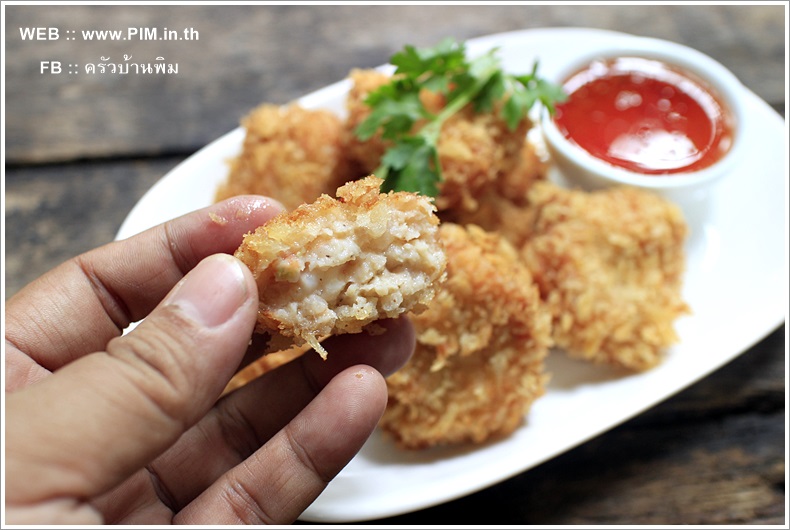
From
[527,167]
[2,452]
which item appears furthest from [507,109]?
[2,452]

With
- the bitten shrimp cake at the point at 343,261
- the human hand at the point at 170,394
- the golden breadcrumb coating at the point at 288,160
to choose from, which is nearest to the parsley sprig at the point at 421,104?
the golden breadcrumb coating at the point at 288,160

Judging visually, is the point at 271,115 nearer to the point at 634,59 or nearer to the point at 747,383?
the point at 634,59

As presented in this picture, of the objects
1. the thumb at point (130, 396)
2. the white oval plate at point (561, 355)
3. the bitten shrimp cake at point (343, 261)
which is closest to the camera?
the thumb at point (130, 396)

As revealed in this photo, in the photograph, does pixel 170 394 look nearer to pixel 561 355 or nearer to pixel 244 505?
pixel 244 505

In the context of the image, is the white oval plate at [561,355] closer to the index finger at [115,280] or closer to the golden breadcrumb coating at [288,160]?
the golden breadcrumb coating at [288,160]

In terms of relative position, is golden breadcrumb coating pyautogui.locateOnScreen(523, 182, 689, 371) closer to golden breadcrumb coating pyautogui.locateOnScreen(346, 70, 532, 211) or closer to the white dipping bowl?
the white dipping bowl

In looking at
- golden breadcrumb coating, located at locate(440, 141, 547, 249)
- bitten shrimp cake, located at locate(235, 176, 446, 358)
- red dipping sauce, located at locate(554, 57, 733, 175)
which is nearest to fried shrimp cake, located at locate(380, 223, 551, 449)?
golden breadcrumb coating, located at locate(440, 141, 547, 249)
